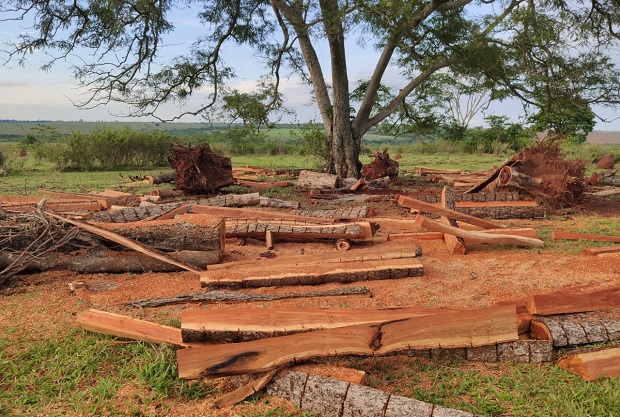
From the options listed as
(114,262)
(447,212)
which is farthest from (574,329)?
(114,262)

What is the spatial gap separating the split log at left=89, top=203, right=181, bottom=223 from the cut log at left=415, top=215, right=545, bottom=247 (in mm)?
3442

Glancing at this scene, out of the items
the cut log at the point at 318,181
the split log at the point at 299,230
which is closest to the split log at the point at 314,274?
the split log at the point at 299,230

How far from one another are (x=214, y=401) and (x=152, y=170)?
1861cm

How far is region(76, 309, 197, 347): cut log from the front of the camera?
11.7ft

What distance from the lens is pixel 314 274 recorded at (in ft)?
16.1

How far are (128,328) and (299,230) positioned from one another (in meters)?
3.16

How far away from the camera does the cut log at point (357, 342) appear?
122 inches

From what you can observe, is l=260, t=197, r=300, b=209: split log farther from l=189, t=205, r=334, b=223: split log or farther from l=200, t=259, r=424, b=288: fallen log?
l=200, t=259, r=424, b=288: fallen log

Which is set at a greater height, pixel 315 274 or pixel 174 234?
pixel 174 234

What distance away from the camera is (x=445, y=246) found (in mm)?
6652

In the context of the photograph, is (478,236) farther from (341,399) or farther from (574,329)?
(341,399)

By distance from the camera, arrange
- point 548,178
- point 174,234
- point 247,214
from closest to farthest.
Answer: point 174,234 → point 247,214 → point 548,178

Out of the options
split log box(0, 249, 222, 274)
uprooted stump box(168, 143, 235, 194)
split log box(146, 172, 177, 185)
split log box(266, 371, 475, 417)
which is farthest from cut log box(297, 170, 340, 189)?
split log box(266, 371, 475, 417)

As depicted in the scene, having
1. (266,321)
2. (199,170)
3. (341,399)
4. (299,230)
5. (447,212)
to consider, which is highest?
(199,170)
